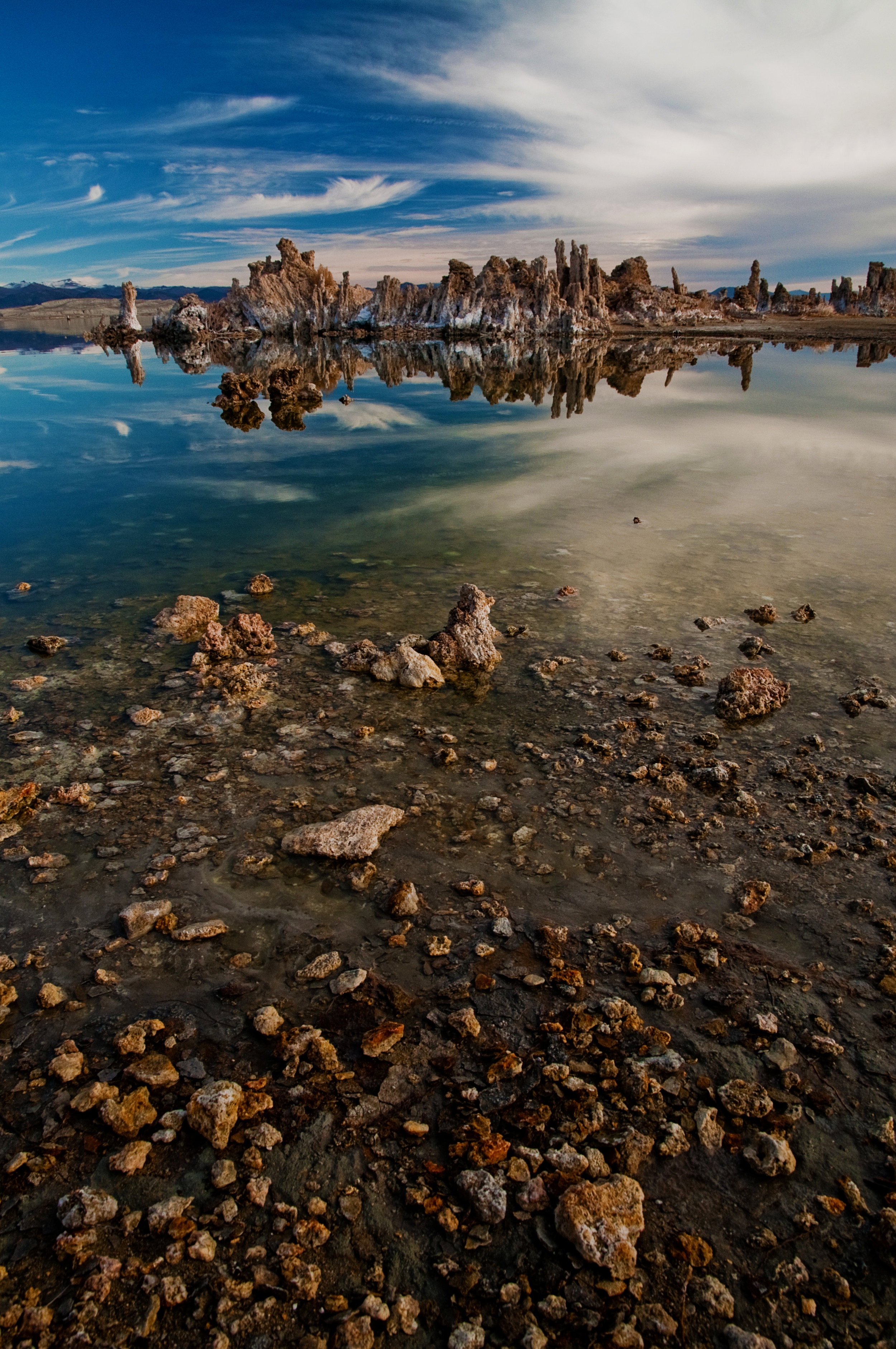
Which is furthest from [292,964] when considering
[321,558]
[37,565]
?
[37,565]

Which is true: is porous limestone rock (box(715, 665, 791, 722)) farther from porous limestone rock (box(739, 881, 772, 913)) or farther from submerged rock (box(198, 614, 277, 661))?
submerged rock (box(198, 614, 277, 661))

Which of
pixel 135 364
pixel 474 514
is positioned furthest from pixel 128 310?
pixel 474 514

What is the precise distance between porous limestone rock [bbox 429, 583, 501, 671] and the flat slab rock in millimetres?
3536

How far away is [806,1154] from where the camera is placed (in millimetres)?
3777

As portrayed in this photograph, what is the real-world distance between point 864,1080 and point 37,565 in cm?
1630

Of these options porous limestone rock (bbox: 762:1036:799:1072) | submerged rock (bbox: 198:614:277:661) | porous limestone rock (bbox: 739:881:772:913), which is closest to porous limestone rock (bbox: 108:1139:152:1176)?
porous limestone rock (bbox: 762:1036:799:1072)

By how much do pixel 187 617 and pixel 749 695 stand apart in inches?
343

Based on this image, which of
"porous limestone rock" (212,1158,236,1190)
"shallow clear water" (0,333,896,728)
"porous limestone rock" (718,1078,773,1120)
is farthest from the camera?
"shallow clear water" (0,333,896,728)

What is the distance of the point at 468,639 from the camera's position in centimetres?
963

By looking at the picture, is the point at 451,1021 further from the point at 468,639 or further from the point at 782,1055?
the point at 468,639

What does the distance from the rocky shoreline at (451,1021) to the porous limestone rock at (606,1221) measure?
16 mm

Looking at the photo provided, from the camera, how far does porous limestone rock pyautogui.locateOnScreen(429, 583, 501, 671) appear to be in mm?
9570

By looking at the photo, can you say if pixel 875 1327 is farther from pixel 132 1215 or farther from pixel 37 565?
pixel 37 565

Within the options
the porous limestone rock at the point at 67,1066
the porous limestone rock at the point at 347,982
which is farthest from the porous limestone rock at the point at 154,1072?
the porous limestone rock at the point at 347,982
